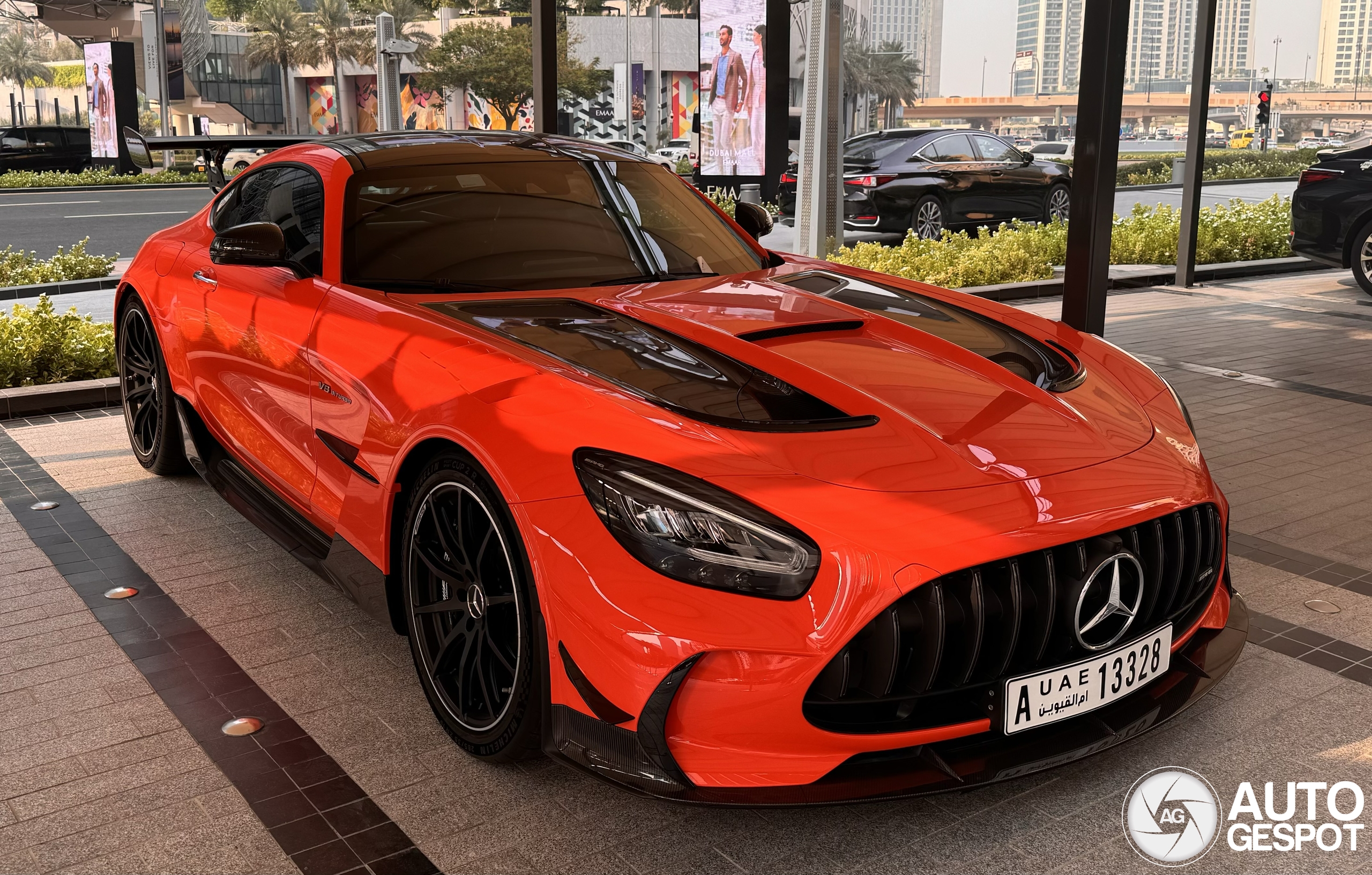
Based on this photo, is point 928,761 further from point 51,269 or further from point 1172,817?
point 51,269

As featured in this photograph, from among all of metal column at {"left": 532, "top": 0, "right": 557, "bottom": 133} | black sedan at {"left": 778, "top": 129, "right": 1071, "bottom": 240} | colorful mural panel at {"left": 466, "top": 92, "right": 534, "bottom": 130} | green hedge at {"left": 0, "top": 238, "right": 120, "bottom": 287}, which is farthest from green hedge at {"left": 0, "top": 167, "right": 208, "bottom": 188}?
colorful mural panel at {"left": 466, "top": 92, "right": 534, "bottom": 130}

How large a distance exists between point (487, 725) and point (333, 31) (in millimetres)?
68932

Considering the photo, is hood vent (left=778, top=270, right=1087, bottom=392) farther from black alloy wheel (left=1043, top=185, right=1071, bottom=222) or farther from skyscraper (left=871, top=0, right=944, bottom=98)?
skyscraper (left=871, top=0, right=944, bottom=98)

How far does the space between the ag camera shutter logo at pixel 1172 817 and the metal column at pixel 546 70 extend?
5.20 meters

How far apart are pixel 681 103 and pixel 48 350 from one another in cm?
5522

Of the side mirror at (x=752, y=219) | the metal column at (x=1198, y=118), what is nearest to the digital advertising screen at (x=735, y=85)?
the metal column at (x=1198, y=118)

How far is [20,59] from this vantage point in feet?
206

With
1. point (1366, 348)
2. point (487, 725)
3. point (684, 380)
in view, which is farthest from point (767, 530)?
point (1366, 348)

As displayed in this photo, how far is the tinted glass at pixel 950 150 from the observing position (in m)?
14.2

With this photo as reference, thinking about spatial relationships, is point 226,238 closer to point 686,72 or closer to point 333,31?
point 686,72

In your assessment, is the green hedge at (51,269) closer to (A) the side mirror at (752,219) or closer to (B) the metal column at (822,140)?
(B) the metal column at (822,140)

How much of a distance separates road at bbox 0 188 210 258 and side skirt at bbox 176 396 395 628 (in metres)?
9.84

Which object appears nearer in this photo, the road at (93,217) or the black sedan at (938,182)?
the black sedan at (938,182)

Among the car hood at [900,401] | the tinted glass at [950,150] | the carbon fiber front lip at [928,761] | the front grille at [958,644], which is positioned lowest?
the carbon fiber front lip at [928,761]
